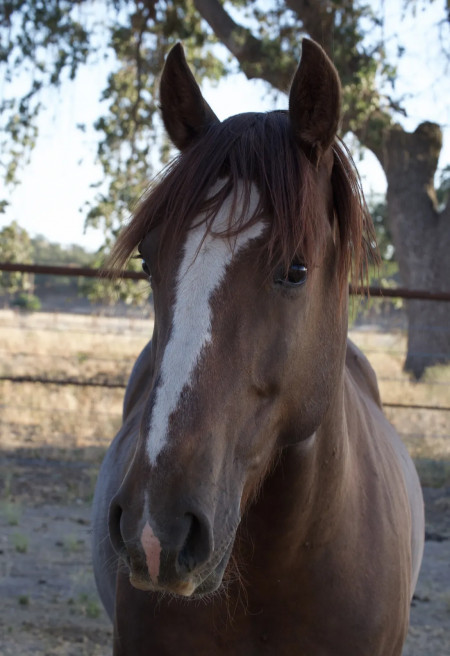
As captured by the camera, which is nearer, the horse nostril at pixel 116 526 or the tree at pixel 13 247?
the horse nostril at pixel 116 526

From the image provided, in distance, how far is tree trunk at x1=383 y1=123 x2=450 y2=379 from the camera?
34.3ft

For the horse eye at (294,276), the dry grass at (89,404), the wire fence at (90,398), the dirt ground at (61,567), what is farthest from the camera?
the dry grass at (89,404)

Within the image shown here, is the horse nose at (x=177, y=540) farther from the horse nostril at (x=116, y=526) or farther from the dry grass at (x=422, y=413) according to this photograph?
the dry grass at (x=422, y=413)

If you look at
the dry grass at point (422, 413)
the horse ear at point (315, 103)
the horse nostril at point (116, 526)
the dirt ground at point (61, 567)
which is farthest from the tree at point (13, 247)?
the horse nostril at point (116, 526)

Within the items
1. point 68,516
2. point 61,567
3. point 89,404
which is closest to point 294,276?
point 61,567

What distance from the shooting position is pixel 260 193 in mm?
1594

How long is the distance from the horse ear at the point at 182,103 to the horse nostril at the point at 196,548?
1.04 m

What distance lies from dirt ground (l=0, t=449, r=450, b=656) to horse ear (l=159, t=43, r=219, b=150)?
2.74 m

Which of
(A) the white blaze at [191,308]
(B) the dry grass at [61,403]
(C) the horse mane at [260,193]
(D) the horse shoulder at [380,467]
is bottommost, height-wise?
(B) the dry grass at [61,403]

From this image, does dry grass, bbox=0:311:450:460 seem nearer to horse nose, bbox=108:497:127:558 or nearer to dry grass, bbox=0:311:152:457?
dry grass, bbox=0:311:152:457

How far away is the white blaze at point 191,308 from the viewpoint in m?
1.36

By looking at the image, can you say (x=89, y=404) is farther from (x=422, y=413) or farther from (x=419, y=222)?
(x=419, y=222)

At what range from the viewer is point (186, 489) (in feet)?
4.29

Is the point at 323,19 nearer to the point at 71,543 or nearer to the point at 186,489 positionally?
the point at 71,543
